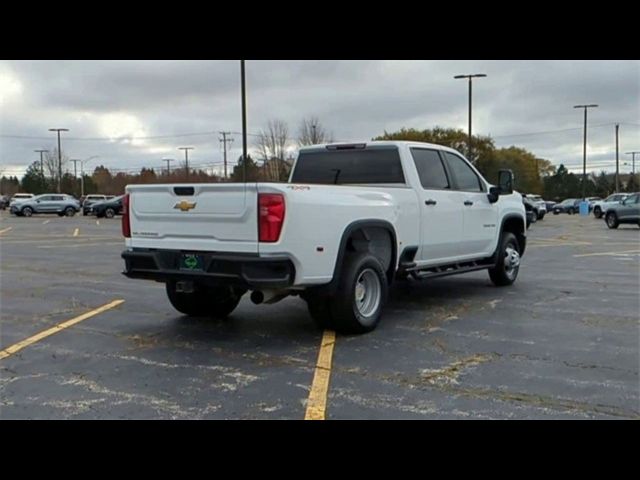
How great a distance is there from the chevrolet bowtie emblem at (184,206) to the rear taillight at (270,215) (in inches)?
31.8

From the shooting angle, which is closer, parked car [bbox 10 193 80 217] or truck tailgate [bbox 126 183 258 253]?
truck tailgate [bbox 126 183 258 253]

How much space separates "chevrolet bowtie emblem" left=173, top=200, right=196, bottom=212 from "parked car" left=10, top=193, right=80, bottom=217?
4314cm

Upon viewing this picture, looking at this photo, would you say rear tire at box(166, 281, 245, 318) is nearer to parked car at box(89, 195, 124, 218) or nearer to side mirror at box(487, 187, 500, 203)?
side mirror at box(487, 187, 500, 203)

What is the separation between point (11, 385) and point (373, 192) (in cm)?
376

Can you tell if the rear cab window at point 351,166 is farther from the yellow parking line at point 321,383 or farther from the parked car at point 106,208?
the parked car at point 106,208

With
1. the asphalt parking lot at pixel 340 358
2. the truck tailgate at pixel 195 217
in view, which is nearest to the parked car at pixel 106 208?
the asphalt parking lot at pixel 340 358

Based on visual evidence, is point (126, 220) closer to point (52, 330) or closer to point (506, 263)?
point (52, 330)

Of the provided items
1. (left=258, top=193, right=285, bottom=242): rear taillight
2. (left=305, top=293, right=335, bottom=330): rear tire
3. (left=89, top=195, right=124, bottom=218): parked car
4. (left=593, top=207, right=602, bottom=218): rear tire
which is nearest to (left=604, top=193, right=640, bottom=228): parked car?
(left=593, top=207, right=602, bottom=218): rear tire

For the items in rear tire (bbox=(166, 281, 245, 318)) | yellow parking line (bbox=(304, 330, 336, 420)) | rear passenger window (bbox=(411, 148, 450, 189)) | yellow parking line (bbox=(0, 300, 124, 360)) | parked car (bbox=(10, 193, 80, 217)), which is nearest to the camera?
yellow parking line (bbox=(304, 330, 336, 420))

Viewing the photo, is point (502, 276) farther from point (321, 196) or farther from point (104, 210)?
point (104, 210)

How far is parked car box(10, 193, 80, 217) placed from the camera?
44656mm

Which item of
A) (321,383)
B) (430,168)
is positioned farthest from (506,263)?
(321,383)

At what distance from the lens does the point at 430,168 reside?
7.94 m

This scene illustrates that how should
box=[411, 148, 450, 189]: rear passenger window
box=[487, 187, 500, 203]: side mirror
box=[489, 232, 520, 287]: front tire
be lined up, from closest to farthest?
box=[411, 148, 450, 189]: rear passenger window
box=[487, 187, 500, 203]: side mirror
box=[489, 232, 520, 287]: front tire
